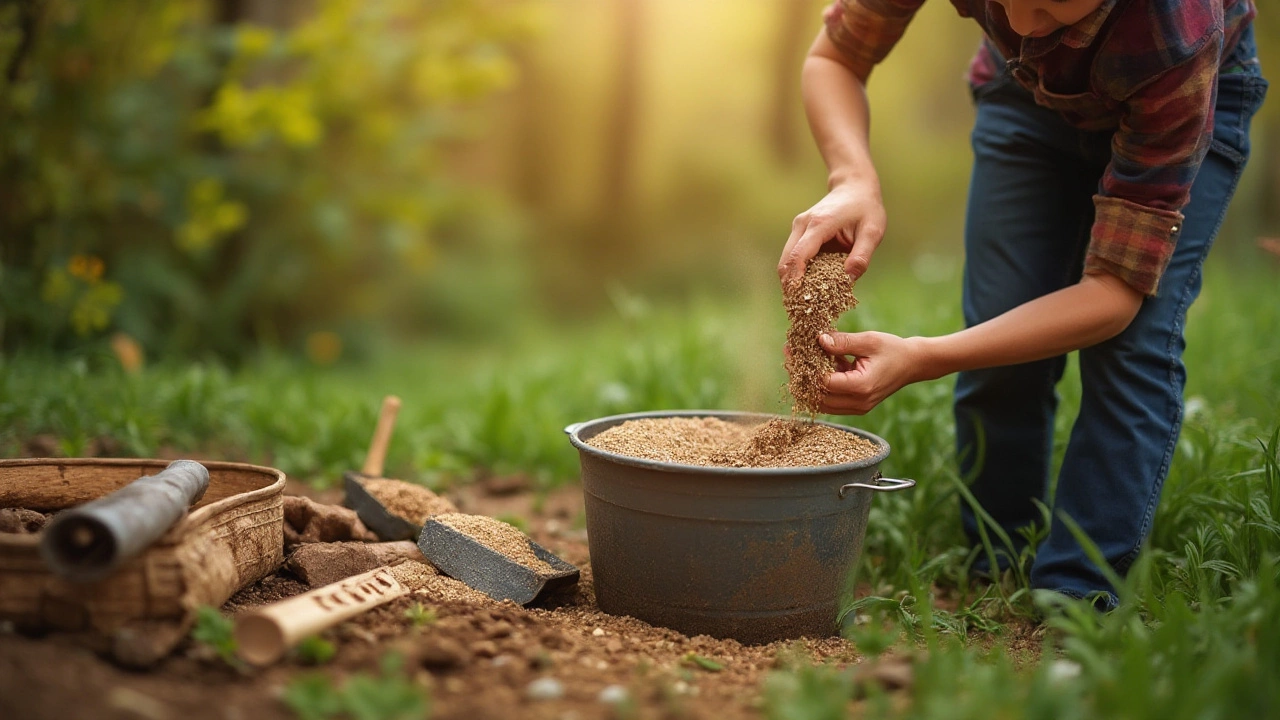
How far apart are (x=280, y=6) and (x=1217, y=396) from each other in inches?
196

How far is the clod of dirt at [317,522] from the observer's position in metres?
2.32

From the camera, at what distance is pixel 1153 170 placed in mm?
1924

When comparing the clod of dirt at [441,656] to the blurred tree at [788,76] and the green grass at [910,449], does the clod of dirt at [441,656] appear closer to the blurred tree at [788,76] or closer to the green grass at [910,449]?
the green grass at [910,449]

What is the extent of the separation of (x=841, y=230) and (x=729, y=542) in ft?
2.34

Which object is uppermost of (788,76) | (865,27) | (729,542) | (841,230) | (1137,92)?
(788,76)

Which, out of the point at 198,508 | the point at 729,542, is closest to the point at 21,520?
the point at 198,508

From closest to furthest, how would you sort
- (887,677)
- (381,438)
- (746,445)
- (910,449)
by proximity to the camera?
(887,677) < (746,445) < (910,449) < (381,438)

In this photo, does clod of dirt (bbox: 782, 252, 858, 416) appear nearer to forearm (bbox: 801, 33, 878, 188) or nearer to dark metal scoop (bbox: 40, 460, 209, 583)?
forearm (bbox: 801, 33, 878, 188)

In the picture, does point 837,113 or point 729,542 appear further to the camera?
point 837,113

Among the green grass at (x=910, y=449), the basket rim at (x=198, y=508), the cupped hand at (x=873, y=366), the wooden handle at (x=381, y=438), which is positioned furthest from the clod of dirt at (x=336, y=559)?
the cupped hand at (x=873, y=366)

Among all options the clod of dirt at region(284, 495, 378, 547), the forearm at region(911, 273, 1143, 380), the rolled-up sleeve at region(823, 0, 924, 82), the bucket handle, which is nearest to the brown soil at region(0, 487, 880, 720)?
the clod of dirt at region(284, 495, 378, 547)

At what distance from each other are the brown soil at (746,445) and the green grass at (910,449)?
0.33 m

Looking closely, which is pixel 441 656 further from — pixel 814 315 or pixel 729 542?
pixel 814 315

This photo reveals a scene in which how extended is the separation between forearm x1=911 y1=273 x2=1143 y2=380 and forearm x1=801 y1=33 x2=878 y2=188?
1.45 ft
